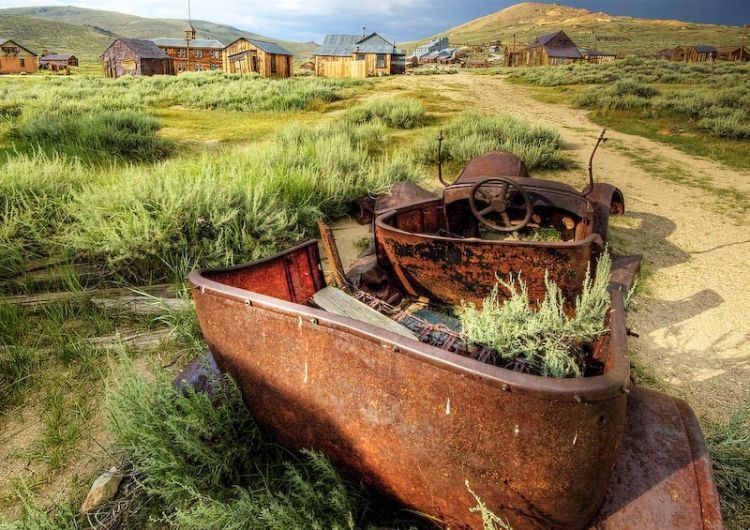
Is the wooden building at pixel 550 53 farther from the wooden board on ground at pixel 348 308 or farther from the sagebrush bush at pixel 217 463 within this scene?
the sagebrush bush at pixel 217 463

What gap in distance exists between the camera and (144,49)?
122ft

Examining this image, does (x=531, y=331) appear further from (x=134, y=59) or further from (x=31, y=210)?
(x=134, y=59)

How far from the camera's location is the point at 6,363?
3119 mm

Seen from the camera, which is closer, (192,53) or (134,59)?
(134,59)

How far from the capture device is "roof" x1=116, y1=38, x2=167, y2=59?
3633 cm

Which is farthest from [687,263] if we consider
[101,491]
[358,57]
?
[358,57]

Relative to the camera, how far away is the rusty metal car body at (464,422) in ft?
4.49

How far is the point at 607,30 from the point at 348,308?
110077 mm

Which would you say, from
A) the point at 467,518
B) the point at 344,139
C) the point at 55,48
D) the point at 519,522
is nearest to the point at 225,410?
the point at 467,518

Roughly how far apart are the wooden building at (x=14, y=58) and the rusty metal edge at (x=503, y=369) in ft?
212

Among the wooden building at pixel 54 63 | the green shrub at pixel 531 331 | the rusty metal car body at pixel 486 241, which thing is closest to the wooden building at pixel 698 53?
the rusty metal car body at pixel 486 241

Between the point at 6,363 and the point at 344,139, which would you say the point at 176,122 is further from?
the point at 6,363

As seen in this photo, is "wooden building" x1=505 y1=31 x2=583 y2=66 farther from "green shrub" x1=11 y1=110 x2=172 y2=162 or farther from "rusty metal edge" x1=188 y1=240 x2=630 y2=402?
"rusty metal edge" x1=188 y1=240 x2=630 y2=402

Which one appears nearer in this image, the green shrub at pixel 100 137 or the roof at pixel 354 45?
the green shrub at pixel 100 137
